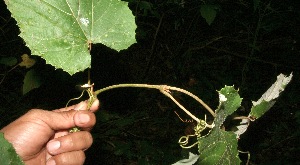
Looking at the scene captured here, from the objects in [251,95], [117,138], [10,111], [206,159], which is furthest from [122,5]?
[251,95]

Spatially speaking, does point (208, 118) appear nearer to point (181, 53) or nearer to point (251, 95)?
point (251, 95)

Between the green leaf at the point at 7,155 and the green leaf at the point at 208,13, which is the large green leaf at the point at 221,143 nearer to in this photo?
the green leaf at the point at 7,155

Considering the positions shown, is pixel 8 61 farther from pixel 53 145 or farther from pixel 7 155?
pixel 7 155

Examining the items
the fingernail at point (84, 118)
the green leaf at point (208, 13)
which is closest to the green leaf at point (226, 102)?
the fingernail at point (84, 118)

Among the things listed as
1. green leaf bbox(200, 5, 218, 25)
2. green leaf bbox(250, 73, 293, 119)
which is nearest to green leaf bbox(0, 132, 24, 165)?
green leaf bbox(250, 73, 293, 119)

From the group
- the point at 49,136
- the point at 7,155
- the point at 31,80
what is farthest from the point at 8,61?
the point at 7,155

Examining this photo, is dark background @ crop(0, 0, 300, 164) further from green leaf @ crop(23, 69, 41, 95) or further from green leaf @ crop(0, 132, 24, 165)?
green leaf @ crop(0, 132, 24, 165)
